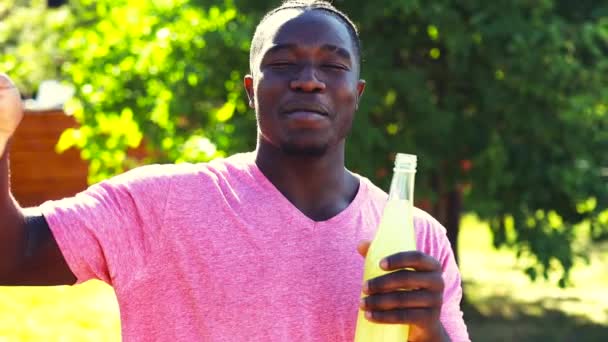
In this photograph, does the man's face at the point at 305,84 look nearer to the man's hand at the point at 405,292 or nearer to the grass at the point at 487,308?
the man's hand at the point at 405,292

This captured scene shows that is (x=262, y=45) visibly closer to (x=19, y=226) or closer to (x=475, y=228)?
(x=19, y=226)

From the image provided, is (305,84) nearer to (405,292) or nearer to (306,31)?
(306,31)

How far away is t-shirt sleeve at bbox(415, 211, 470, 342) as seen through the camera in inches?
81.9

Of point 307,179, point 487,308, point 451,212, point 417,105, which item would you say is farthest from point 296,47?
point 487,308

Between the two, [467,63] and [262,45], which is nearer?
[262,45]

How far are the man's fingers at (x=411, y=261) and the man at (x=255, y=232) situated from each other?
0.12 meters

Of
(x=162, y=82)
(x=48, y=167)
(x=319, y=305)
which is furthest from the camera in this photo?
(x=48, y=167)

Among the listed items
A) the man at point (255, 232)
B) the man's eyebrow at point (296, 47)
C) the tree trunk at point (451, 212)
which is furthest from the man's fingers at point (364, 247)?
the tree trunk at point (451, 212)

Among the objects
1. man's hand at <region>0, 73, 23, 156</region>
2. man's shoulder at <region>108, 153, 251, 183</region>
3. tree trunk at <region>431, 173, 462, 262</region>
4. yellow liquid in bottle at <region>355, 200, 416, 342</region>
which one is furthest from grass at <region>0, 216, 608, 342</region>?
man's hand at <region>0, 73, 23, 156</region>

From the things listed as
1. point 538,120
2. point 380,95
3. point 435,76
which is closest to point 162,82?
point 380,95

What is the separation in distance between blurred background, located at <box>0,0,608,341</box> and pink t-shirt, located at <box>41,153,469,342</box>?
182 inches

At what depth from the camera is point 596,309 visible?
10.6m

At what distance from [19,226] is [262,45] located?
2.34 feet

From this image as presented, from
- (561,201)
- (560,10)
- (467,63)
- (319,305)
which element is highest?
(560,10)
